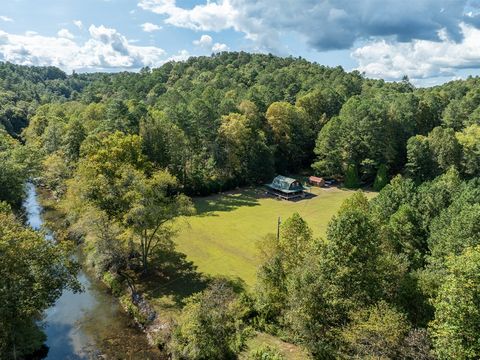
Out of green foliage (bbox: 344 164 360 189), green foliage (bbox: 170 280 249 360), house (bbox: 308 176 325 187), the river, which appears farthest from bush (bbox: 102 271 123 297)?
green foliage (bbox: 344 164 360 189)

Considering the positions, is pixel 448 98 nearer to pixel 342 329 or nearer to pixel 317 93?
pixel 317 93

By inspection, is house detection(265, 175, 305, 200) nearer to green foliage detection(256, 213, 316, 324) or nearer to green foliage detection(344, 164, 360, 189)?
green foliage detection(344, 164, 360, 189)

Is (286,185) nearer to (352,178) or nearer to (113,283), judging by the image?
(352,178)

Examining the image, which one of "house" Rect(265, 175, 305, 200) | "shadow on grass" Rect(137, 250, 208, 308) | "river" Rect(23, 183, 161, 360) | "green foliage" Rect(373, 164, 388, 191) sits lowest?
"river" Rect(23, 183, 161, 360)

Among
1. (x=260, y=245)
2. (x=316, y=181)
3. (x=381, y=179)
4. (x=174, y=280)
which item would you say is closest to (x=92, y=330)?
(x=174, y=280)

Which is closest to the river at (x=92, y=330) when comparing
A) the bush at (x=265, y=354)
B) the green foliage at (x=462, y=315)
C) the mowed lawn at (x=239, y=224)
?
the bush at (x=265, y=354)

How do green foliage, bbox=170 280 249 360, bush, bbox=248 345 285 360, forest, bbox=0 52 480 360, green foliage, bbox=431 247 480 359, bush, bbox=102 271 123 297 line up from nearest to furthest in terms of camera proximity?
green foliage, bbox=431 247 480 359 < forest, bbox=0 52 480 360 < bush, bbox=248 345 285 360 < green foliage, bbox=170 280 249 360 < bush, bbox=102 271 123 297
